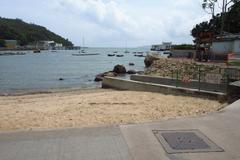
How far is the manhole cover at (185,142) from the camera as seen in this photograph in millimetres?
7449

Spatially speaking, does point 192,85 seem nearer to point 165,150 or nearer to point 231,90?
point 231,90

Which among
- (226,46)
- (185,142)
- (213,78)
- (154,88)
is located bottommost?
(154,88)

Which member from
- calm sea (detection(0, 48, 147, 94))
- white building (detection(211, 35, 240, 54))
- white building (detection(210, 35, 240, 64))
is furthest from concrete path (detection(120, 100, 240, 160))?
white building (detection(211, 35, 240, 54))

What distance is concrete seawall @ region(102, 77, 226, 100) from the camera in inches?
660

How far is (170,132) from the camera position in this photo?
8797mm

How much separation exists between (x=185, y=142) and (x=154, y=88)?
42.2 feet

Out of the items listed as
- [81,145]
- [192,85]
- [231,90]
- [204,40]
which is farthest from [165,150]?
[204,40]

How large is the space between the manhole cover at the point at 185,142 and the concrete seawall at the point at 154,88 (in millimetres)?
7624

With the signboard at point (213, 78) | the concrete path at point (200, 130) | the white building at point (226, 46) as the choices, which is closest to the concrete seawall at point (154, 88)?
the signboard at point (213, 78)

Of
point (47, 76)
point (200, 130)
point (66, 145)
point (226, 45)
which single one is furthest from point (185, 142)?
point (47, 76)

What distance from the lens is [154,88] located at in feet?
68.3

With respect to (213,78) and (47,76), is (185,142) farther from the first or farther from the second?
(47,76)

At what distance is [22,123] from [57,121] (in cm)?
99

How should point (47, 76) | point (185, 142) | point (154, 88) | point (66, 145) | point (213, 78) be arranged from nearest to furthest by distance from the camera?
point (66, 145) → point (185, 142) → point (213, 78) → point (154, 88) → point (47, 76)
